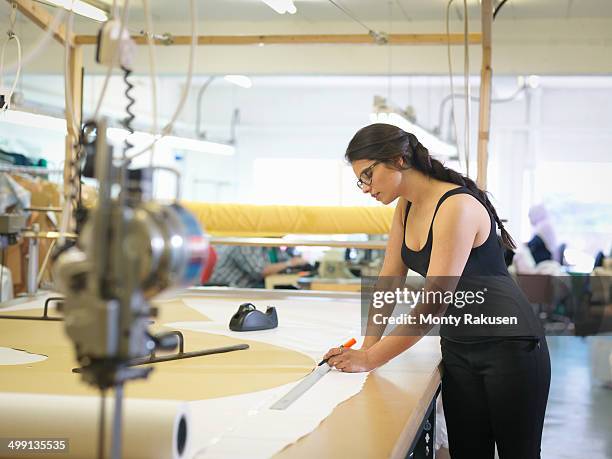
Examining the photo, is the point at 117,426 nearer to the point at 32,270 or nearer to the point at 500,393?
the point at 500,393

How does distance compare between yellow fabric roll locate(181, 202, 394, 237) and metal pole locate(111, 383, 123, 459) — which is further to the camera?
yellow fabric roll locate(181, 202, 394, 237)

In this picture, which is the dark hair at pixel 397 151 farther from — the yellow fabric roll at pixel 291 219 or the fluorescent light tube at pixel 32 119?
the fluorescent light tube at pixel 32 119

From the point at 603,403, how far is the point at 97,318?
4.88 metres

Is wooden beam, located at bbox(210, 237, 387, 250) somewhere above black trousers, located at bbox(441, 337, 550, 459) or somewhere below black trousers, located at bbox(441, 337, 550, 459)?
above

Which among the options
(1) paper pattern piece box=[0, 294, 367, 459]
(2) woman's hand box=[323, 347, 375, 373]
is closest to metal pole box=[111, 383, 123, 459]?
(1) paper pattern piece box=[0, 294, 367, 459]

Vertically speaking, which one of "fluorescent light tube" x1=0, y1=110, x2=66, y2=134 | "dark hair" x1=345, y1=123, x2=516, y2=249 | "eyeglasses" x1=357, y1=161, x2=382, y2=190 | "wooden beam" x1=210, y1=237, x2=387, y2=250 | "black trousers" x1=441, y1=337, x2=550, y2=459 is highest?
"fluorescent light tube" x1=0, y1=110, x2=66, y2=134

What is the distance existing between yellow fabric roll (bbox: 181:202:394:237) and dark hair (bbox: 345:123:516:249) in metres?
1.90

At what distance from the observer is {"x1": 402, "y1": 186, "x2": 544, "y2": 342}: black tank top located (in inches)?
76.5

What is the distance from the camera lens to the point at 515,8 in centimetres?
768

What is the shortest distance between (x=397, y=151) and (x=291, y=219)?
6.83 feet

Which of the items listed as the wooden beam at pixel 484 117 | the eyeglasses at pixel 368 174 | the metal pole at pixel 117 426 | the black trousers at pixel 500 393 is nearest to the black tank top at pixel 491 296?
the black trousers at pixel 500 393

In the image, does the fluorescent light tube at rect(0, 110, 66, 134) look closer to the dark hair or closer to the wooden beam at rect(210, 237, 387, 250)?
the wooden beam at rect(210, 237, 387, 250)

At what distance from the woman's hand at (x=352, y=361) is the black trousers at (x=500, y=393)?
29 centimetres

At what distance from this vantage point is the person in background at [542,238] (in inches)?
333
